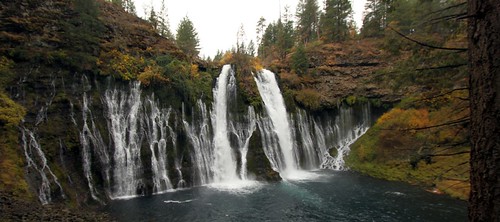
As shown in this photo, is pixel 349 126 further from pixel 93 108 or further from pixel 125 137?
pixel 93 108

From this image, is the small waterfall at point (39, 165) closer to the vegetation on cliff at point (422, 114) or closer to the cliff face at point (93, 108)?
the cliff face at point (93, 108)

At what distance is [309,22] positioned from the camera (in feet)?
204

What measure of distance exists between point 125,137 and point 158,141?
8.81 feet

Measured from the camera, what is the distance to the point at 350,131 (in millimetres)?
37781

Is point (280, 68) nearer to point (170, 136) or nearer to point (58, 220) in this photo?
point (170, 136)

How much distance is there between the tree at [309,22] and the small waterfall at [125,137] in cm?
4591

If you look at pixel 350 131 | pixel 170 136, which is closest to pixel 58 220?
pixel 170 136

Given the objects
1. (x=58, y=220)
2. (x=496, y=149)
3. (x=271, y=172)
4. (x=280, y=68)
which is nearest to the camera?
(x=496, y=149)

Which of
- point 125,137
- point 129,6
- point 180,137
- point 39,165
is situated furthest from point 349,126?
point 129,6

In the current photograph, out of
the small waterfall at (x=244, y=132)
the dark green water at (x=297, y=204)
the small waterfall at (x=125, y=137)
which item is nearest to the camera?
the dark green water at (x=297, y=204)

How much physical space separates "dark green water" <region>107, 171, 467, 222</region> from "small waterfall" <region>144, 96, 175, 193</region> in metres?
1.67

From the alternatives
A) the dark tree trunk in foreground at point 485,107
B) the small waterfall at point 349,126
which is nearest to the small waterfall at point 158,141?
the dark tree trunk in foreground at point 485,107

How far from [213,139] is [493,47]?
25.5 metres

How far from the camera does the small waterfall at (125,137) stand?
21084mm
